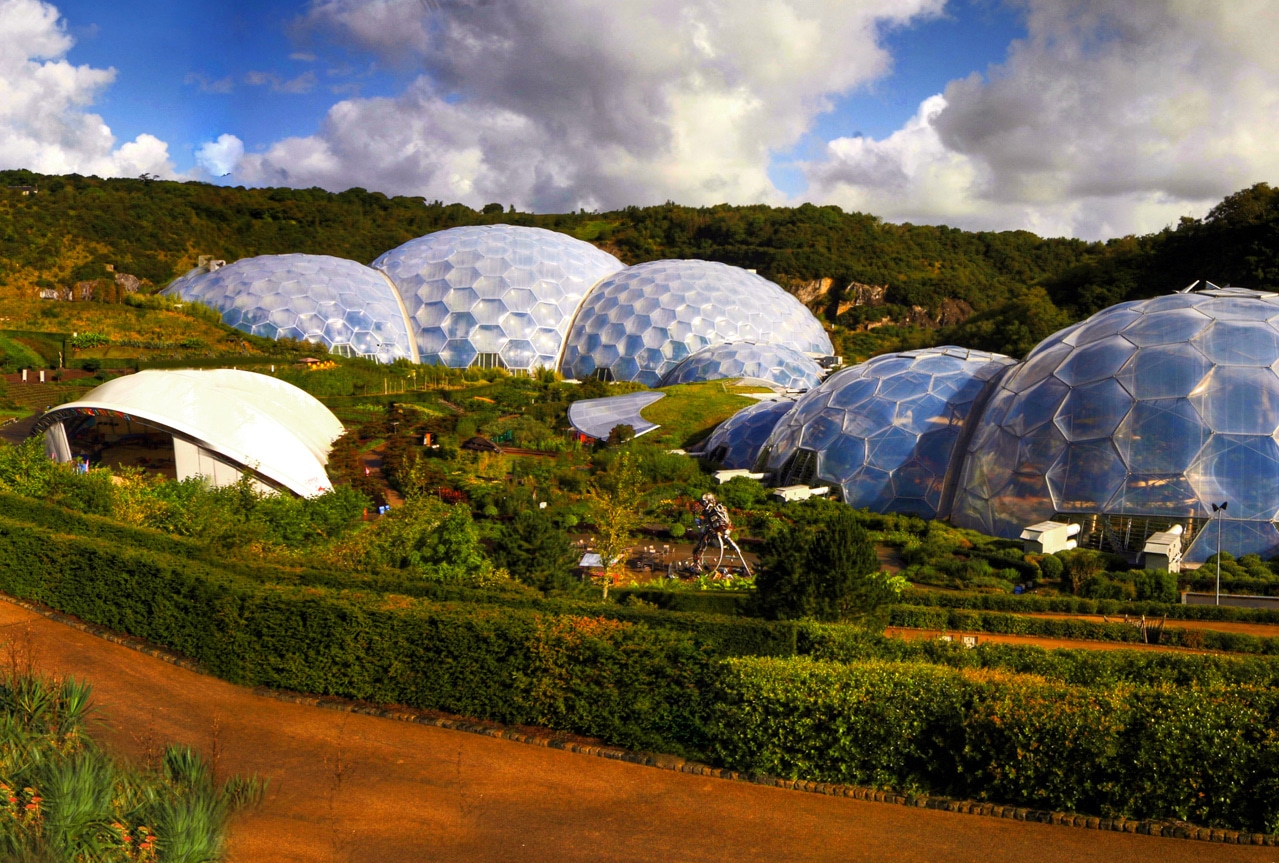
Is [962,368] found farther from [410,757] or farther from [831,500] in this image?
[410,757]

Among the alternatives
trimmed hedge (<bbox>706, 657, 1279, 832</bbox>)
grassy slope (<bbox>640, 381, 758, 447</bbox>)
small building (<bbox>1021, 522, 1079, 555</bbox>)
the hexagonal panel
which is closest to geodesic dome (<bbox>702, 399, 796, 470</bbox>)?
grassy slope (<bbox>640, 381, 758, 447</bbox>)

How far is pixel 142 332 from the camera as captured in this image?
43.9 meters

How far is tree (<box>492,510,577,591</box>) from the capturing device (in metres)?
14.3

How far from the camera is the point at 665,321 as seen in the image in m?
49.2

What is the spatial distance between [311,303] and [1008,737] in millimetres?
45991

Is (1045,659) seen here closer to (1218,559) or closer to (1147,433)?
(1218,559)

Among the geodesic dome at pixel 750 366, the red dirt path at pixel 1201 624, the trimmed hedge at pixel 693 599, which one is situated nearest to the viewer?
the trimmed hedge at pixel 693 599

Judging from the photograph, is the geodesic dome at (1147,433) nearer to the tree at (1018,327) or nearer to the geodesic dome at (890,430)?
the geodesic dome at (890,430)

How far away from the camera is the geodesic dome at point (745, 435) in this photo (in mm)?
30750

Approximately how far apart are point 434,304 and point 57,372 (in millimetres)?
18715

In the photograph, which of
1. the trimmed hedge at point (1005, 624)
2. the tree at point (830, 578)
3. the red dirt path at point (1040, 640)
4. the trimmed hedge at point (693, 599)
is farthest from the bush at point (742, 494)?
the tree at point (830, 578)

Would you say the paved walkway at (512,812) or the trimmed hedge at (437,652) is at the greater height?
the trimmed hedge at (437,652)

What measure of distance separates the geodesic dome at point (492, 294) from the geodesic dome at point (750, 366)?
8.38 m

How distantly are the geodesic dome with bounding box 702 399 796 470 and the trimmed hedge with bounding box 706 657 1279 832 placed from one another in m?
21.1
